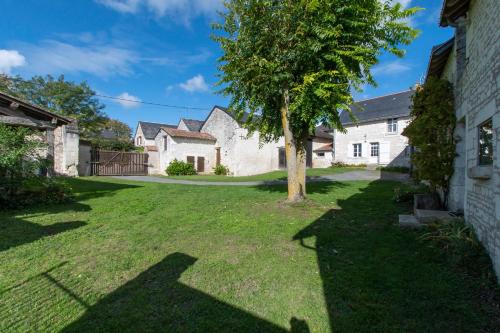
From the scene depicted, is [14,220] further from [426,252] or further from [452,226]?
[452,226]

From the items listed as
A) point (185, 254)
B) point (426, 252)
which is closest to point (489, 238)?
point (426, 252)

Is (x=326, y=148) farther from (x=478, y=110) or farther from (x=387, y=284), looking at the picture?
(x=387, y=284)

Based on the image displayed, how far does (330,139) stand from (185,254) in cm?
2952

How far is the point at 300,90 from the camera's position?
687cm

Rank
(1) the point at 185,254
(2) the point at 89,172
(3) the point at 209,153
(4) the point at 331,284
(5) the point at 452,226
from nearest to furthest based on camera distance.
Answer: (4) the point at 331,284 → (1) the point at 185,254 → (5) the point at 452,226 → (2) the point at 89,172 → (3) the point at 209,153

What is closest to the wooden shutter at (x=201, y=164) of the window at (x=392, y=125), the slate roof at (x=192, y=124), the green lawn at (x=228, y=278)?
the slate roof at (x=192, y=124)

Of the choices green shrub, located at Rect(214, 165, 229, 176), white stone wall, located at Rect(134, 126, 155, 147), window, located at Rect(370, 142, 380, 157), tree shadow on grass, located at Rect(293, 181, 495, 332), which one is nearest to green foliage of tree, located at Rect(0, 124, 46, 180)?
tree shadow on grass, located at Rect(293, 181, 495, 332)

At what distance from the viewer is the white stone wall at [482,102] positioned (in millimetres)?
3535

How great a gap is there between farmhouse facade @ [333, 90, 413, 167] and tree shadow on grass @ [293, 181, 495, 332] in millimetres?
19373

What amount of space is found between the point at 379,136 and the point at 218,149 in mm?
14962

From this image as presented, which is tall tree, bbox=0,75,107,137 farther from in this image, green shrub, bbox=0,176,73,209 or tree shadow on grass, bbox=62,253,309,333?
tree shadow on grass, bbox=62,253,309,333

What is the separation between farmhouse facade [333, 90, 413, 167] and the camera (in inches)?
947

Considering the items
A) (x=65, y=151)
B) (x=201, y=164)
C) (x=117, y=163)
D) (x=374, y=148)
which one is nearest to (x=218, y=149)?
(x=201, y=164)

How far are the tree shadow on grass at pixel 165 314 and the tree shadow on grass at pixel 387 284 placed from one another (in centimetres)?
70
